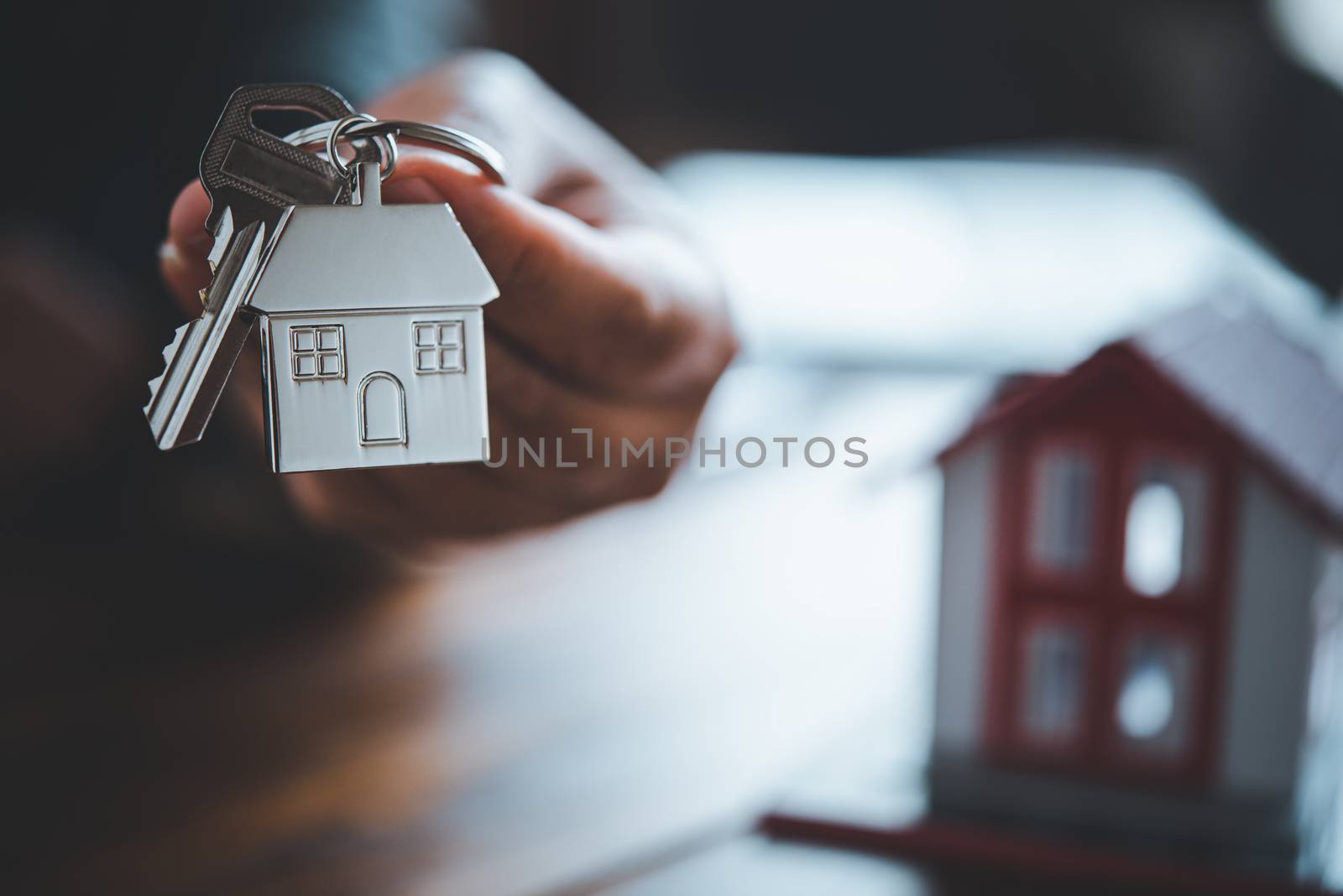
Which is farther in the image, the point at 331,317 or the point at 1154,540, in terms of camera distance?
the point at 1154,540

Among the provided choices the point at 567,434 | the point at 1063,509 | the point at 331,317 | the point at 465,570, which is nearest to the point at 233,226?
the point at 331,317

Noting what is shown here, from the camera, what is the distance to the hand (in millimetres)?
206

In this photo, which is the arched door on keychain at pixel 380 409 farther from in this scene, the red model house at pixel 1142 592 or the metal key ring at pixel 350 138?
the red model house at pixel 1142 592

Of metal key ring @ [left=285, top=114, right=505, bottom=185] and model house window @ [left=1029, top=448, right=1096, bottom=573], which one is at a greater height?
metal key ring @ [left=285, top=114, right=505, bottom=185]

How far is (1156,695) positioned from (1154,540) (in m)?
0.05

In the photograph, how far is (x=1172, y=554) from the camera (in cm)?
40

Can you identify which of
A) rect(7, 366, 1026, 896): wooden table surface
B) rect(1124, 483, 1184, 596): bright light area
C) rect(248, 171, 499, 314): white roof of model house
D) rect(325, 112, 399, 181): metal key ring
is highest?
rect(325, 112, 399, 181): metal key ring

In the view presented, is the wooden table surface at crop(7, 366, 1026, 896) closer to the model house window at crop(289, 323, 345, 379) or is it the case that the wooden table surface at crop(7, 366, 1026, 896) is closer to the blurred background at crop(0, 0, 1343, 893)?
the blurred background at crop(0, 0, 1343, 893)

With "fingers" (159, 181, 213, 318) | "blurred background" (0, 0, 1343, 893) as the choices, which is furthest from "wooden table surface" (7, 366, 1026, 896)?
"fingers" (159, 181, 213, 318)

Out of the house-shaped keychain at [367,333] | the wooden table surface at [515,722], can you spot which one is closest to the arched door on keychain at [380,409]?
the house-shaped keychain at [367,333]

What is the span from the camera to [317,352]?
160 mm

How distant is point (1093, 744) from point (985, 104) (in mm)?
1293

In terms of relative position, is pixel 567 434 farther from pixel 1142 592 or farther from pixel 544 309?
pixel 1142 592

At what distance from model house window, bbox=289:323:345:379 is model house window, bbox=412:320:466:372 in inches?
0.4
